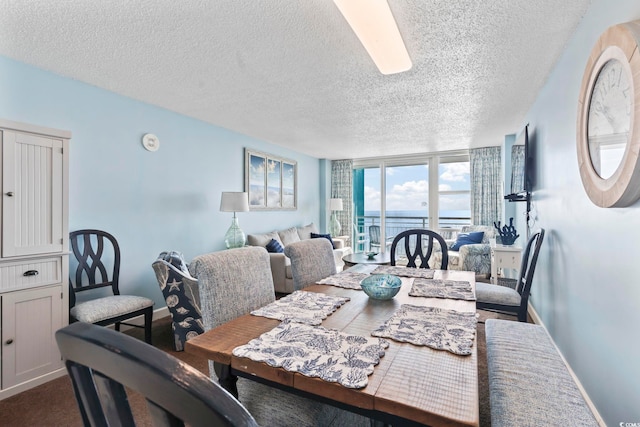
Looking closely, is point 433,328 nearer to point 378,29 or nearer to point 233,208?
point 378,29

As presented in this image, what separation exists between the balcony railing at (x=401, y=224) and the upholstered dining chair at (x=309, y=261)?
4355 millimetres

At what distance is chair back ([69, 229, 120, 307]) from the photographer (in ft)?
8.55

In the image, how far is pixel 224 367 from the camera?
109 centimetres

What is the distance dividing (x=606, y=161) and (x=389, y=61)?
1.39 m

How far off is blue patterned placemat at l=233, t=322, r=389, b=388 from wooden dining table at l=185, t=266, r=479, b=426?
0.06ft

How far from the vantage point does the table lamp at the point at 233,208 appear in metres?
3.84

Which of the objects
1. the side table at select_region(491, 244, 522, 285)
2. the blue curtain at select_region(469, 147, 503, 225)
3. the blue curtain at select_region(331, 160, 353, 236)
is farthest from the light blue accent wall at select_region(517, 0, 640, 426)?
the blue curtain at select_region(331, 160, 353, 236)

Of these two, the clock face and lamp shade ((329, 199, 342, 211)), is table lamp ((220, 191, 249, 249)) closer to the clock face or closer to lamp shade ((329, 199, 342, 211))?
lamp shade ((329, 199, 342, 211))

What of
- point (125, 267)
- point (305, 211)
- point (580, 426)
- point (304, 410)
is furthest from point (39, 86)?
point (305, 211)

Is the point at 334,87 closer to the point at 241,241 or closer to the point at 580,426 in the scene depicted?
the point at 241,241

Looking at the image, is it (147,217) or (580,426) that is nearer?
(580,426)

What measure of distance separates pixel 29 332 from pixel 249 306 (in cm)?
170

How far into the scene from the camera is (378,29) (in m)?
1.72

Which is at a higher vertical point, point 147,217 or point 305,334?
point 147,217
